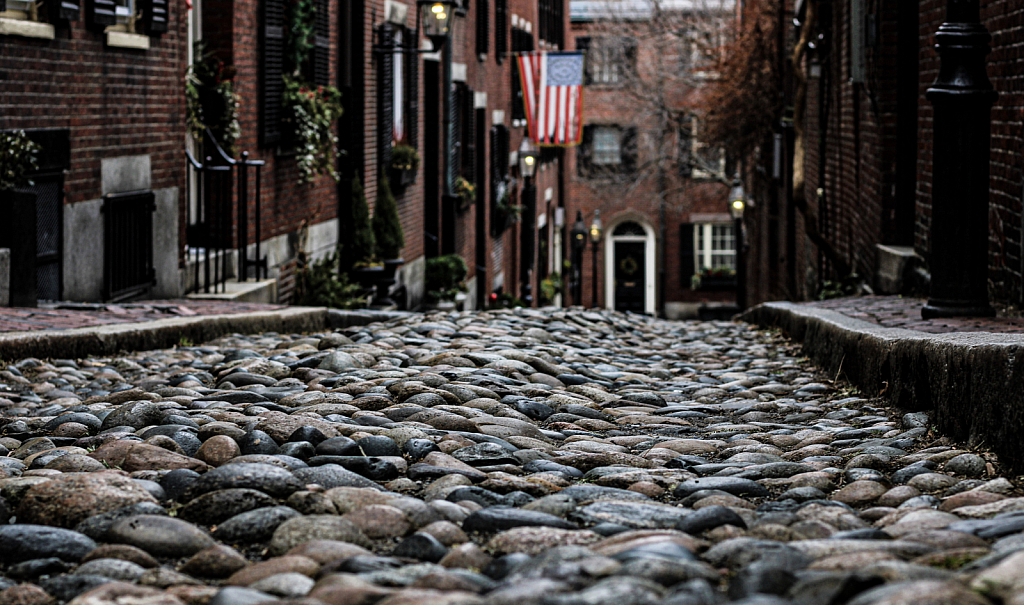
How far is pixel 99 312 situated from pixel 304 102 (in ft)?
16.1

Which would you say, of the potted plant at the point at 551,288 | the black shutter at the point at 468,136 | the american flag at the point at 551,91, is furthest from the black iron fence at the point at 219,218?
the potted plant at the point at 551,288

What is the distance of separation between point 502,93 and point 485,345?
19511mm

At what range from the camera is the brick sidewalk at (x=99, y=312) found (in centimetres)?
698

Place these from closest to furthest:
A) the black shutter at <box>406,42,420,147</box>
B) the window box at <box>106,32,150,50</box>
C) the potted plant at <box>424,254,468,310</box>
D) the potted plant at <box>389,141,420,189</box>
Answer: the window box at <box>106,32,150,50</box> < the potted plant at <box>389,141,420,189</box> < the black shutter at <box>406,42,420,147</box> < the potted plant at <box>424,254,468,310</box>

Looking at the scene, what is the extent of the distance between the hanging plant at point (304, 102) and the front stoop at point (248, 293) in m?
1.67

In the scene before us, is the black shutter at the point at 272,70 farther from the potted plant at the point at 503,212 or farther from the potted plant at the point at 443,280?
the potted plant at the point at 503,212

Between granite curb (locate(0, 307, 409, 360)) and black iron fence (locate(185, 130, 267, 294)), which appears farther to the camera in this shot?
black iron fence (locate(185, 130, 267, 294))

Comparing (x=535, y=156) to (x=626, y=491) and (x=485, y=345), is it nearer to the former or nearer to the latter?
(x=485, y=345)

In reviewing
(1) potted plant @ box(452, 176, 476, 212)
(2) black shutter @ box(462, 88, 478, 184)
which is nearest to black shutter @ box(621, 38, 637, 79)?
(2) black shutter @ box(462, 88, 478, 184)

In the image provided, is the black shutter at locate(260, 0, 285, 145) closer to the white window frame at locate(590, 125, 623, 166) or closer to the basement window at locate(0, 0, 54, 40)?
the basement window at locate(0, 0, 54, 40)

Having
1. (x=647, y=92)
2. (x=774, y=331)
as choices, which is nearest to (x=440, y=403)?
(x=774, y=331)

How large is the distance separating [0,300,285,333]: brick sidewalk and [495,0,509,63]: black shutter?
16.0 m

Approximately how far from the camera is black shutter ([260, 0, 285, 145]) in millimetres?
11508

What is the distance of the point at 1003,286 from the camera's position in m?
6.82
